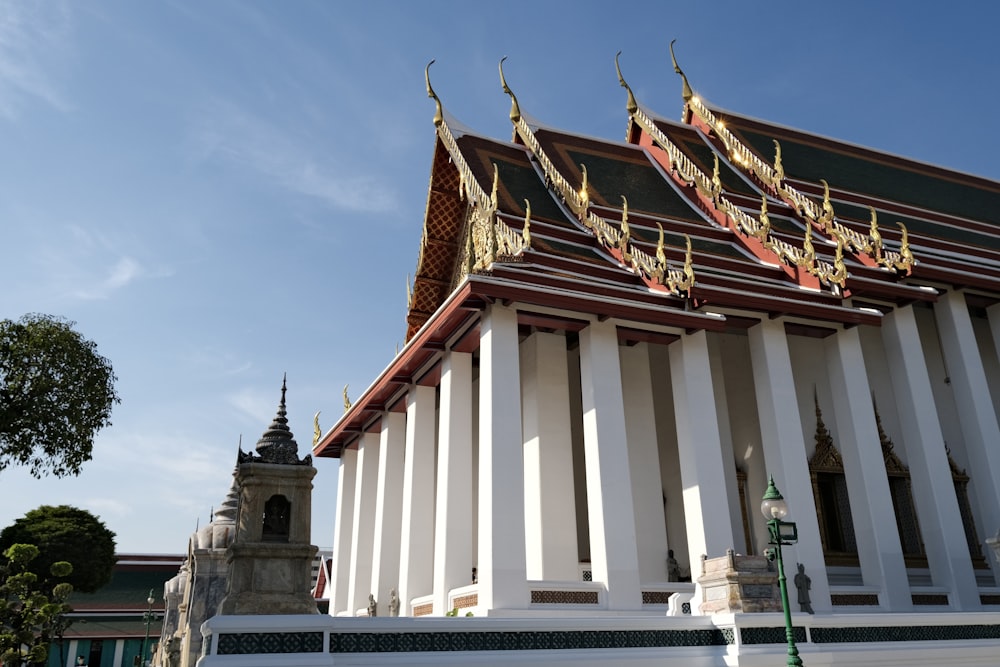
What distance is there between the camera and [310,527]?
6301 millimetres

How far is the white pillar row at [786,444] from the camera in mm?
9641

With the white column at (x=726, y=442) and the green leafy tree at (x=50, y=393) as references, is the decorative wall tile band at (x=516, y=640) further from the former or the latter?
the green leafy tree at (x=50, y=393)

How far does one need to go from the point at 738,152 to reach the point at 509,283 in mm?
7310

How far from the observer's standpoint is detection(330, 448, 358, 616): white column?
543 inches

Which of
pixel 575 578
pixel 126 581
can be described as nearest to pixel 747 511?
pixel 575 578

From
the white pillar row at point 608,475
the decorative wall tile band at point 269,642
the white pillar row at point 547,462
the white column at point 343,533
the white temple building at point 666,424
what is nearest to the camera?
the decorative wall tile band at point 269,642

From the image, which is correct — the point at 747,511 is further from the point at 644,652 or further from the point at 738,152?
the point at 738,152

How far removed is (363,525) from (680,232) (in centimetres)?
655

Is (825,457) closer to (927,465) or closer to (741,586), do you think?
(927,465)

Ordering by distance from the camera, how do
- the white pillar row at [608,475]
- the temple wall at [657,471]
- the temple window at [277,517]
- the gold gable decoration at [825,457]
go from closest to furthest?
1. the temple window at [277,517]
2. the white pillar row at [608,475]
3. the temple wall at [657,471]
4. the gold gable decoration at [825,457]

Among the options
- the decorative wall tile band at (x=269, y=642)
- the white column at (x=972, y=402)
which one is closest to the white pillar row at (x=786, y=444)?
the white column at (x=972, y=402)

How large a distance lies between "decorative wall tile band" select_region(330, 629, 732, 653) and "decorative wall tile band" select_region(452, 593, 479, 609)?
1913 mm

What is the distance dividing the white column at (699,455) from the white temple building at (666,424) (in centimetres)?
3

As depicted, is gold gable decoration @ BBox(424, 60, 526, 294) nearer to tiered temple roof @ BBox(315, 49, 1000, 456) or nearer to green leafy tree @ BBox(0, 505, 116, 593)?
tiered temple roof @ BBox(315, 49, 1000, 456)
